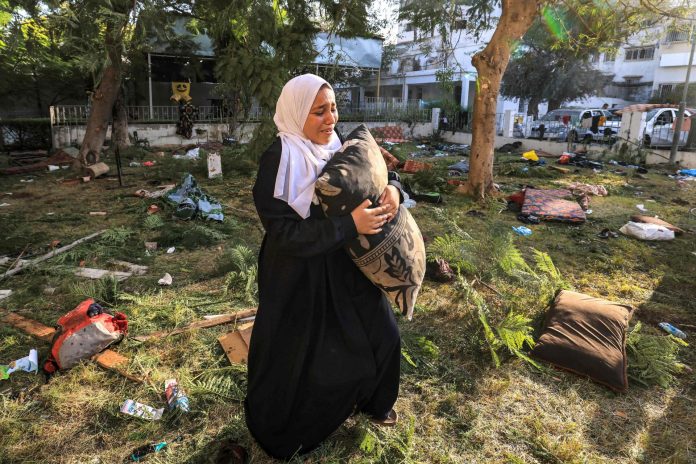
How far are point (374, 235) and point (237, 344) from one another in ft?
5.50

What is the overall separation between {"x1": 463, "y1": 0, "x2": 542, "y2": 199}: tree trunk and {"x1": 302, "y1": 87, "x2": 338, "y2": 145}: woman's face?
6.19m

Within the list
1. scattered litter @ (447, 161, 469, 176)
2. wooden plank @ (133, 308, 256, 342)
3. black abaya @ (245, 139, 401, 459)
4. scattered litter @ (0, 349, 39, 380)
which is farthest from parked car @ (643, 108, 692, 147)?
scattered litter @ (0, 349, 39, 380)

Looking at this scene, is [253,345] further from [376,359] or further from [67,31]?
[67,31]

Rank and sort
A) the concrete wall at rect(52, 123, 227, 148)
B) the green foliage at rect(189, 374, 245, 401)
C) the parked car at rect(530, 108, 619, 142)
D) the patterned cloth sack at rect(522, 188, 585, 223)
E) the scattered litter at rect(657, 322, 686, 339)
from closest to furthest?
the green foliage at rect(189, 374, 245, 401)
the scattered litter at rect(657, 322, 686, 339)
the patterned cloth sack at rect(522, 188, 585, 223)
the concrete wall at rect(52, 123, 227, 148)
the parked car at rect(530, 108, 619, 142)

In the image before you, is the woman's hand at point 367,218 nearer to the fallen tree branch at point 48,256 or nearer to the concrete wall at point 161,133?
the fallen tree branch at point 48,256

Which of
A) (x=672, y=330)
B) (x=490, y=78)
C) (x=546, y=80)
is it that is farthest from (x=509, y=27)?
(x=546, y=80)

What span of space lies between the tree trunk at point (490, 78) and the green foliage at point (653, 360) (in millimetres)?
4911

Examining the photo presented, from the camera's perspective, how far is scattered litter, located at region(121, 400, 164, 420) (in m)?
2.47

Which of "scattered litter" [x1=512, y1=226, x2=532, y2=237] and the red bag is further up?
"scattered litter" [x1=512, y1=226, x2=532, y2=237]

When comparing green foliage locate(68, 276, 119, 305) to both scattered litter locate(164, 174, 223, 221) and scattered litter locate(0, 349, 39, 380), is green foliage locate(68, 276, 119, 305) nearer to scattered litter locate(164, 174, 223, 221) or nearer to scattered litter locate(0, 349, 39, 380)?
scattered litter locate(0, 349, 39, 380)

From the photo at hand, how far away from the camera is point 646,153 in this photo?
1221cm

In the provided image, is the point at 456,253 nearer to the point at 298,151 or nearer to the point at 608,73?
the point at 298,151

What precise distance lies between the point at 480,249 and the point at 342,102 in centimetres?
1477

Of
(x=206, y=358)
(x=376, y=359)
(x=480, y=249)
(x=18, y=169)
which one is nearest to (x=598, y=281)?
(x=480, y=249)
